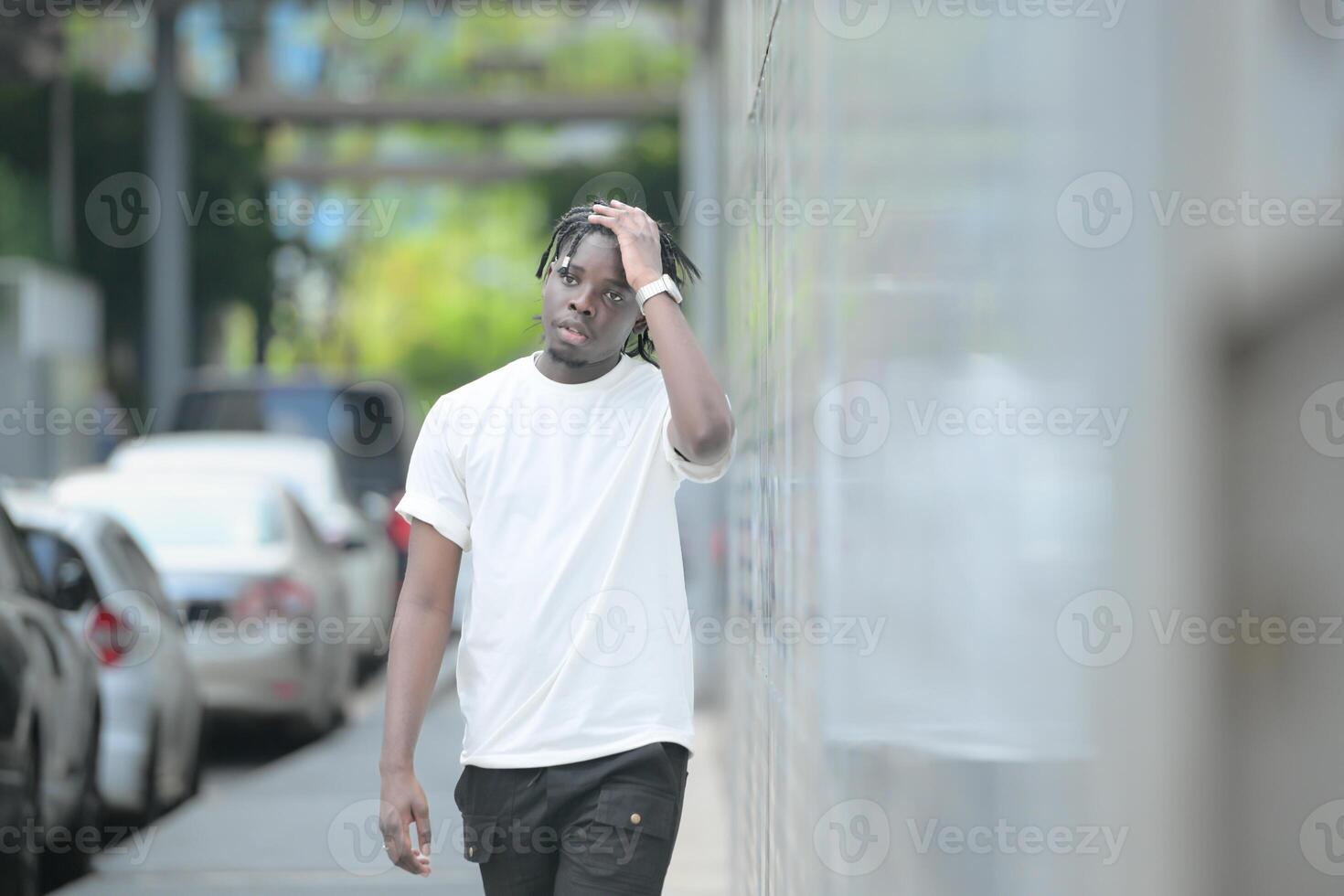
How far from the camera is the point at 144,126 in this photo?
2616cm

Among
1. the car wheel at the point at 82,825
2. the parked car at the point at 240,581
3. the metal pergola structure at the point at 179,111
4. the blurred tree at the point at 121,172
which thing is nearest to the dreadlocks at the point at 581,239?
the car wheel at the point at 82,825

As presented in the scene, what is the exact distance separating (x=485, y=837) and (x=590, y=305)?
2.76ft

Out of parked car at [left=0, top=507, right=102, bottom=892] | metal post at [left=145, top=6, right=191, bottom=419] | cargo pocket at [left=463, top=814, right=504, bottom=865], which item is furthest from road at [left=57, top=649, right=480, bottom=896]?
metal post at [left=145, top=6, right=191, bottom=419]

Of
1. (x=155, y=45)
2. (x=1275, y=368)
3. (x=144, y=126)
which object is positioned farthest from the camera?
(x=144, y=126)

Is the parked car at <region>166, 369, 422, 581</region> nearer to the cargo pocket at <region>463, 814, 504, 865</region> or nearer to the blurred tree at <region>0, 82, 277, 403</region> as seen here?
the blurred tree at <region>0, 82, 277, 403</region>

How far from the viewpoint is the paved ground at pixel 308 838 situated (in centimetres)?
694

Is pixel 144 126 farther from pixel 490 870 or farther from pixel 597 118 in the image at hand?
pixel 490 870

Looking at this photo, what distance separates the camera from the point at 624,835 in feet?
9.70

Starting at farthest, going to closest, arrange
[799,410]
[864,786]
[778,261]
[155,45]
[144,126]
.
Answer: [144,126] → [155,45] → [778,261] → [799,410] → [864,786]

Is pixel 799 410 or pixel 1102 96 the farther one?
pixel 799 410

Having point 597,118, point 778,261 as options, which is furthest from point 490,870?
point 597,118

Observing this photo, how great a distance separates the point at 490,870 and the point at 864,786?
0.74 meters

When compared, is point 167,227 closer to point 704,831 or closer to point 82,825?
point 704,831

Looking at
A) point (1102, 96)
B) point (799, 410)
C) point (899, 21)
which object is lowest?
point (799, 410)
